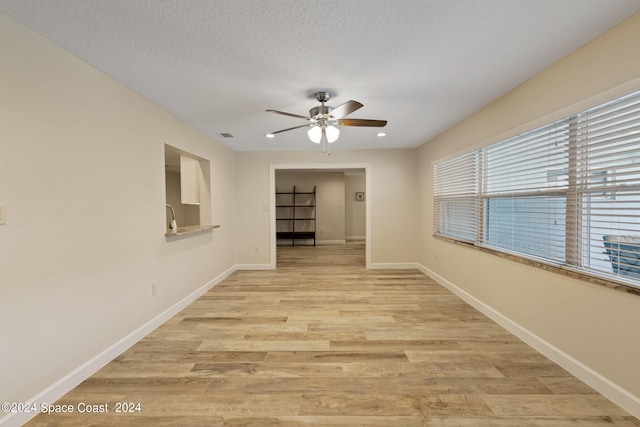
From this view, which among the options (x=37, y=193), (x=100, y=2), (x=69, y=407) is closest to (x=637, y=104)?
(x=100, y=2)

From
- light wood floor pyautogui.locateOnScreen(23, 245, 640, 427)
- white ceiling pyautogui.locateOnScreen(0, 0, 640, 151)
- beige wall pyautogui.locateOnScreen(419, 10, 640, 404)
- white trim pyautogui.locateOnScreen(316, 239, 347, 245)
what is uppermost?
white ceiling pyautogui.locateOnScreen(0, 0, 640, 151)

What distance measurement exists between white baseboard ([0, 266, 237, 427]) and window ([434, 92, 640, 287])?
3.54 metres

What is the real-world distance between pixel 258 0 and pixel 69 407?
2597 mm

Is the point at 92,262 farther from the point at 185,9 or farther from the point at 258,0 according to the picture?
the point at 258,0

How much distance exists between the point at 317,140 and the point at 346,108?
1.65 ft

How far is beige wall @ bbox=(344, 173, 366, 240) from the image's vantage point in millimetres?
9164

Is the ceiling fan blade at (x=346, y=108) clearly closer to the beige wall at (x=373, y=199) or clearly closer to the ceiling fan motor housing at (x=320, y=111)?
the ceiling fan motor housing at (x=320, y=111)

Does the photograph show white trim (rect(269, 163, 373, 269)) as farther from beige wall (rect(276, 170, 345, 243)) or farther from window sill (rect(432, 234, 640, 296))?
beige wall (rect(276, 170, 345, 243))

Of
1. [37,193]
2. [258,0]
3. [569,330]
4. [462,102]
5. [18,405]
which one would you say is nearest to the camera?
[258,0]

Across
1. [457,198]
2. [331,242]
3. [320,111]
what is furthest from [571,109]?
[331,242]

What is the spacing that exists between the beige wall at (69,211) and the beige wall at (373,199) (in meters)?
2.19

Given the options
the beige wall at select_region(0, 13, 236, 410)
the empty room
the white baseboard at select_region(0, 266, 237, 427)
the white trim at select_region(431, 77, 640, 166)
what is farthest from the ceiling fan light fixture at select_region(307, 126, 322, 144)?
the white baseboard at select_region(0, 266, 237, 427)

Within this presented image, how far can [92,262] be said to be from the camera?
192 cm

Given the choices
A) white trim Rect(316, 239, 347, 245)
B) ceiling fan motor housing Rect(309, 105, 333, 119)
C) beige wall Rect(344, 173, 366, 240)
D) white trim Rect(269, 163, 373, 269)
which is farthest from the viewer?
beige wall Rect(344, 173, 366, 240)
